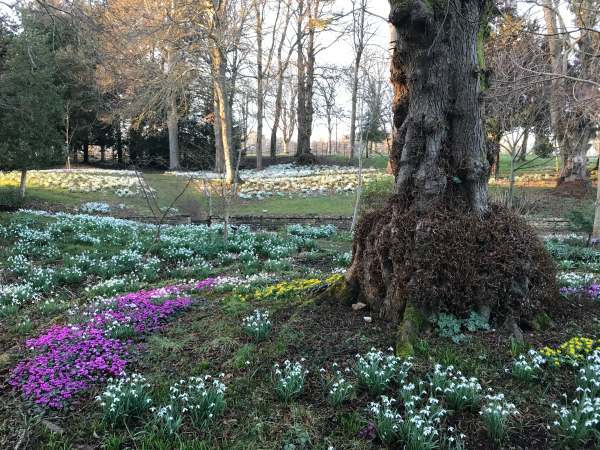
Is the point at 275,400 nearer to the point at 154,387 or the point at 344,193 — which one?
the point at 154,387

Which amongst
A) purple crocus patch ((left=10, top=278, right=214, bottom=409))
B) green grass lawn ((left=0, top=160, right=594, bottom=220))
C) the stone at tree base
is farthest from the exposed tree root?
green grass lawn ((left=0, top=160, right=594, bottom=220))

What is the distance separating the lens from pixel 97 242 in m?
10.2

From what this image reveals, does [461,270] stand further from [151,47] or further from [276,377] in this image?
[151,47]

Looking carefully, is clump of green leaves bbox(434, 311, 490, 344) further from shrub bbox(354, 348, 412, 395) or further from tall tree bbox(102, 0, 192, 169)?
tall tree bbox(102, 0, 192, 169)

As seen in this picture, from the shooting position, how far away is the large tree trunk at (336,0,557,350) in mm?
4043

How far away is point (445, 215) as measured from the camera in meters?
4.22

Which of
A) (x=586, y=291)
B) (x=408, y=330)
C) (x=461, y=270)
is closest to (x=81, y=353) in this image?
(x=408, y=330)

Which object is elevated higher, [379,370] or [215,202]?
[215,202]

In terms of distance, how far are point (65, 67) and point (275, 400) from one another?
31467 millimetres

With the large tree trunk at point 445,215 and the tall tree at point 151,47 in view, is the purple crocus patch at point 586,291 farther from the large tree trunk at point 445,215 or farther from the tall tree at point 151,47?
the tall tree at point 151,47

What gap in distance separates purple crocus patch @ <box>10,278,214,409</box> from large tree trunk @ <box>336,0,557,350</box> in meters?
2.49

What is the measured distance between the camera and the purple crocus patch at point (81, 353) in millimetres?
3551

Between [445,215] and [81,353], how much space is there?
3632 mm

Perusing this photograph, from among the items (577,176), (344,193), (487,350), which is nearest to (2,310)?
(487,350)
